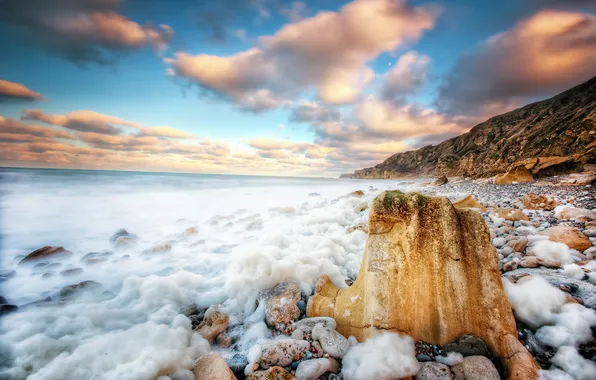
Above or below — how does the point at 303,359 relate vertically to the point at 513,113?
below

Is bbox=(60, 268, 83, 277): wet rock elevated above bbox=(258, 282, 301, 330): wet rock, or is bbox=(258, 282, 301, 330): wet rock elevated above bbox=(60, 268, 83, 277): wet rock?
bbox=(258, 282, 301, 330): wet rock

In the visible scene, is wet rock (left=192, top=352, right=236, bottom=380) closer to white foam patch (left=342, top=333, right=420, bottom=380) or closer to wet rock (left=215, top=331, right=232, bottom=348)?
wet rock (left=215, top=331, right=232, bottom=348)

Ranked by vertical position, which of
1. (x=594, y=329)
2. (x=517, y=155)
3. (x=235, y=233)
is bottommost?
(x=235, y=233)

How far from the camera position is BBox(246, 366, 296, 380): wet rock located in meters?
2.39

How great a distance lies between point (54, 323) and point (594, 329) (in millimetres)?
7415

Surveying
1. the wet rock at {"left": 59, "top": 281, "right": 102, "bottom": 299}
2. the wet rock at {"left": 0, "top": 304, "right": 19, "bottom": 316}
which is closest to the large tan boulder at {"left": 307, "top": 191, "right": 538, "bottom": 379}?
the wet rock at {"left": 59, "top": 281, "right": 102, "bottom": 299}

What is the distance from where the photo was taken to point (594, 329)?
2672 mm

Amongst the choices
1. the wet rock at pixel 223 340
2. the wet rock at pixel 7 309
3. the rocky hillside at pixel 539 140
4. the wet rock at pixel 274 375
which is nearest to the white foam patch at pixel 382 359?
the wet rock at pixel 274 375

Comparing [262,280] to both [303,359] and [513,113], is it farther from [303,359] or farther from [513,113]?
[513,113]

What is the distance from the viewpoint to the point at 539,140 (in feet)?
107

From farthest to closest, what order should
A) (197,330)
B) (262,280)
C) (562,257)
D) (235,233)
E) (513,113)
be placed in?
(513,113), (235,233), (262,280), (562,257), (197,330)

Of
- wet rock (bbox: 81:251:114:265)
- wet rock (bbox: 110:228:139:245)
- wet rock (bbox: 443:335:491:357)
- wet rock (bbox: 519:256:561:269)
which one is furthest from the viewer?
wet rock (bbox: 110:228:139:245)

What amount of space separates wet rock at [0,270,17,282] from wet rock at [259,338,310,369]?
7.08 meters

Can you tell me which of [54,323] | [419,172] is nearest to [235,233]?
[54,323]
